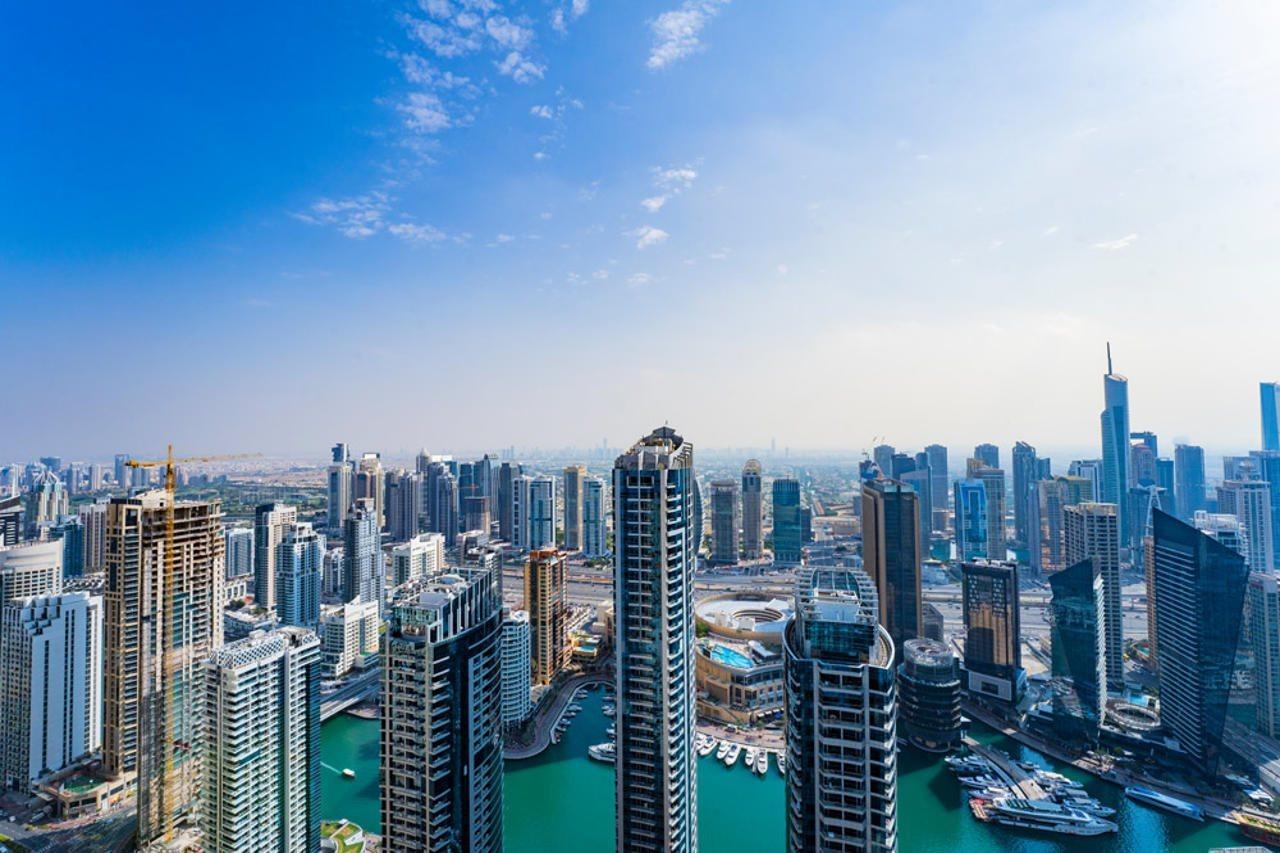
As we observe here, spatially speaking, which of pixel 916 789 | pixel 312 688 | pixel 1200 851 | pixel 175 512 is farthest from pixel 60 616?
pixel 1200 851

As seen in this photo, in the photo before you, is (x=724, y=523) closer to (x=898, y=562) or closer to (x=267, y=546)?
(x=898, y=562)

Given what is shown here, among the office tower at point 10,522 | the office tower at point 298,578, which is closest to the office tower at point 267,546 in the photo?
the office tower at point 298,578

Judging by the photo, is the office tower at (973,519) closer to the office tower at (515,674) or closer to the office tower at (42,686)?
the office tower at (515,674)

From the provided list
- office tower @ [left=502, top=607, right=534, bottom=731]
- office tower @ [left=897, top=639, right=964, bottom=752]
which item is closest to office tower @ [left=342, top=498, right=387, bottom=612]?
office tower @ [left=502, top=607, right=534, bottom=731]

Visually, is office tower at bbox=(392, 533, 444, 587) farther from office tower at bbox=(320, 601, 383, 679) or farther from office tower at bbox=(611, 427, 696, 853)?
office tower at bbox=(611, 427, 696, 853)

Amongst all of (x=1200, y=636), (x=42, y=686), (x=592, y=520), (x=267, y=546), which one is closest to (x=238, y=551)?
(x=267, y=546)

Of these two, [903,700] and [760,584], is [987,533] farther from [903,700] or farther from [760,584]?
[903,700]
